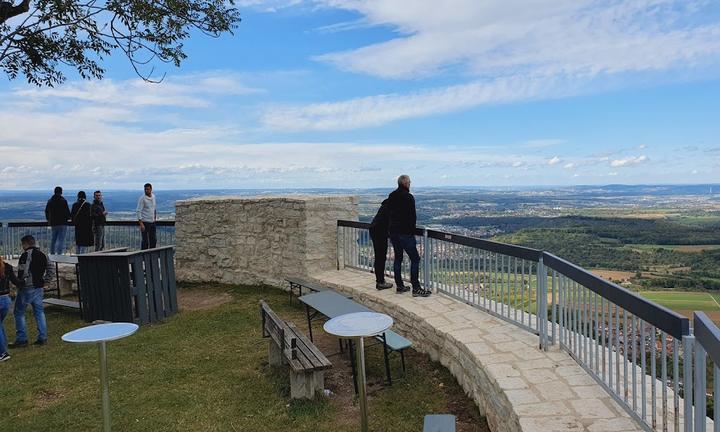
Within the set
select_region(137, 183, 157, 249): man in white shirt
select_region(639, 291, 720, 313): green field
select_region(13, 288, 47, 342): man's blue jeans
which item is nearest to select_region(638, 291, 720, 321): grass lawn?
select_region(639, 291, 720, 313): green field

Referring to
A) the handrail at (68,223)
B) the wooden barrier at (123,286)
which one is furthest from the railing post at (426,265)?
the handrail at (68,223)

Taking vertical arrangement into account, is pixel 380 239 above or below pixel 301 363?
above

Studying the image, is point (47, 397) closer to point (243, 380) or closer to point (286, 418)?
point (243, 380)

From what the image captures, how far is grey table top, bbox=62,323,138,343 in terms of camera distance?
12.1 ft

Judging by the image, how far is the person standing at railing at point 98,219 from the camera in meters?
12.0

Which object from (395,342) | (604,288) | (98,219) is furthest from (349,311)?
(98,219)

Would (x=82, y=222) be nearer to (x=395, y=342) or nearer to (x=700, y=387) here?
(x=395, y=342)

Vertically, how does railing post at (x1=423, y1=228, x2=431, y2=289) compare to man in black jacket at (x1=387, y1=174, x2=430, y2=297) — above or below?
below

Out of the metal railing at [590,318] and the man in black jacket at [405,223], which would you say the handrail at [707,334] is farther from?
the man in black jacket at [405,223]

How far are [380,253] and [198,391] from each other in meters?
3.98

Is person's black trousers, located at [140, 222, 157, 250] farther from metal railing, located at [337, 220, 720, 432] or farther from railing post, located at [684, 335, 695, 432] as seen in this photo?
railing post, located at [684, 335, 695, 432]

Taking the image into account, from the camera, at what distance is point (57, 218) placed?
12.4 m

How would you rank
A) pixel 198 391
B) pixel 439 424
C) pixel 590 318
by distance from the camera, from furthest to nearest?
pixel 198 391 < pixel 590 318 < pixel 439 424

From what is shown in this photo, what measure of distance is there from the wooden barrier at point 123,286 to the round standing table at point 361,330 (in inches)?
220
